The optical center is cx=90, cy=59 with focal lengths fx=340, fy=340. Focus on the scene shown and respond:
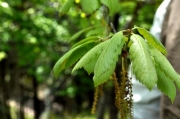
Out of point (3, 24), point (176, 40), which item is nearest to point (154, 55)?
point (176, 40)

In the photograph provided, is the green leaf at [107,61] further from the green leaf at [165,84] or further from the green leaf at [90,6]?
the green leaf at [90,6]

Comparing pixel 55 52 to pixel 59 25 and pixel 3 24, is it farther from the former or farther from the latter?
pixel 3 24

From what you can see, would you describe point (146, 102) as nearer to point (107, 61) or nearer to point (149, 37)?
point (149, 37)

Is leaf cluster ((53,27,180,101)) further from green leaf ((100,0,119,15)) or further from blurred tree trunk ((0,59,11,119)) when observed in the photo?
blurred tree trunk ((0,59,11,119))

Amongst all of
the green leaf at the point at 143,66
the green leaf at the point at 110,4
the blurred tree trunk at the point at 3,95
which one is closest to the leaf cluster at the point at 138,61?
the green leaf at the point at 143,66

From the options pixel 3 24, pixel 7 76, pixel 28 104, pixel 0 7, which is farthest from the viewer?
pixel 28 104

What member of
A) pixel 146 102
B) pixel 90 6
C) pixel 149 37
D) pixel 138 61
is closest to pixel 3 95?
pixel 146 102

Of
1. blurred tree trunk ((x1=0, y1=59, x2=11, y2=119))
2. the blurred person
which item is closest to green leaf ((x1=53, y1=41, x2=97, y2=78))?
the blurred person
